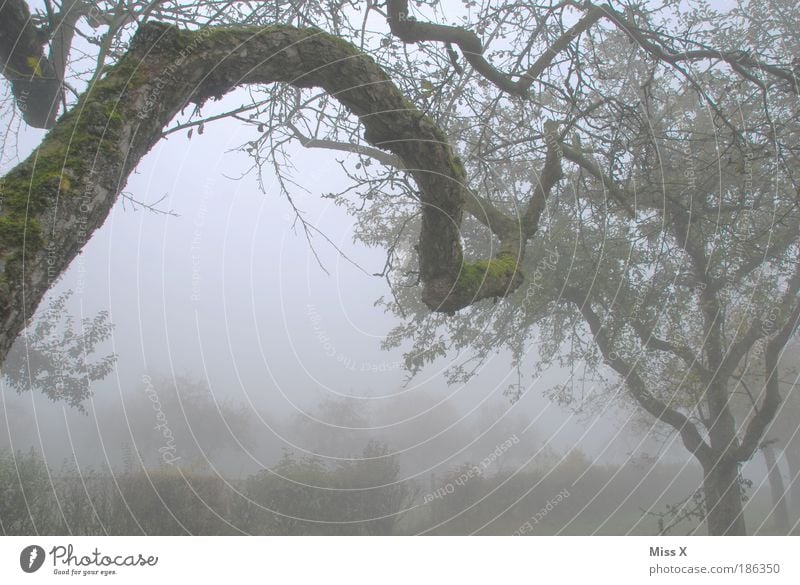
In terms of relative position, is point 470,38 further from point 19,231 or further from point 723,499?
point 723,499

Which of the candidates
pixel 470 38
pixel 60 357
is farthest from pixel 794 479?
pixel 60 357

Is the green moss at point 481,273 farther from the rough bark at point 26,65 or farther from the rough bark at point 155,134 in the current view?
the rough bark at point 26,65

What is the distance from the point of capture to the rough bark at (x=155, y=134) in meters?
0.61

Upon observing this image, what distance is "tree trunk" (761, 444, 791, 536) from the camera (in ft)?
6.62

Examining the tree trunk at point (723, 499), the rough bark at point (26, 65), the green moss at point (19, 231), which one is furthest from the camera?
the tree trunk at point (723, 499)

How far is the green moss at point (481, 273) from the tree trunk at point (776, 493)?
1.56 meters

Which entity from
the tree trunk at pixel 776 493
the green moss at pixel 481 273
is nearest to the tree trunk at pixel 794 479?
the tree trunk at pixel 776 493

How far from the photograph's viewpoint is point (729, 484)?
2.00 metres

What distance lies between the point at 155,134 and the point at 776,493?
245cm

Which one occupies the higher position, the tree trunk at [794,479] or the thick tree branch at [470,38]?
the thick tree branch at [470,38]

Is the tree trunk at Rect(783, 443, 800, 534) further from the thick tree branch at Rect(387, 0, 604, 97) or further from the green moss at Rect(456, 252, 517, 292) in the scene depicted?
the thick tree branch at Rect(387, 0, 604, 97)

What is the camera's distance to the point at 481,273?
3.93ft

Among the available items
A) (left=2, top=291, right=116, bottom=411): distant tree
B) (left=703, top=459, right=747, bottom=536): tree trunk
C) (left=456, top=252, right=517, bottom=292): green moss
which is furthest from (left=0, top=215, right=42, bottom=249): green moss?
(left=703, top=459, right=747, bottom=536): tree trunk

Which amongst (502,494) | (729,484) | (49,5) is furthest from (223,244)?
(729,484)
